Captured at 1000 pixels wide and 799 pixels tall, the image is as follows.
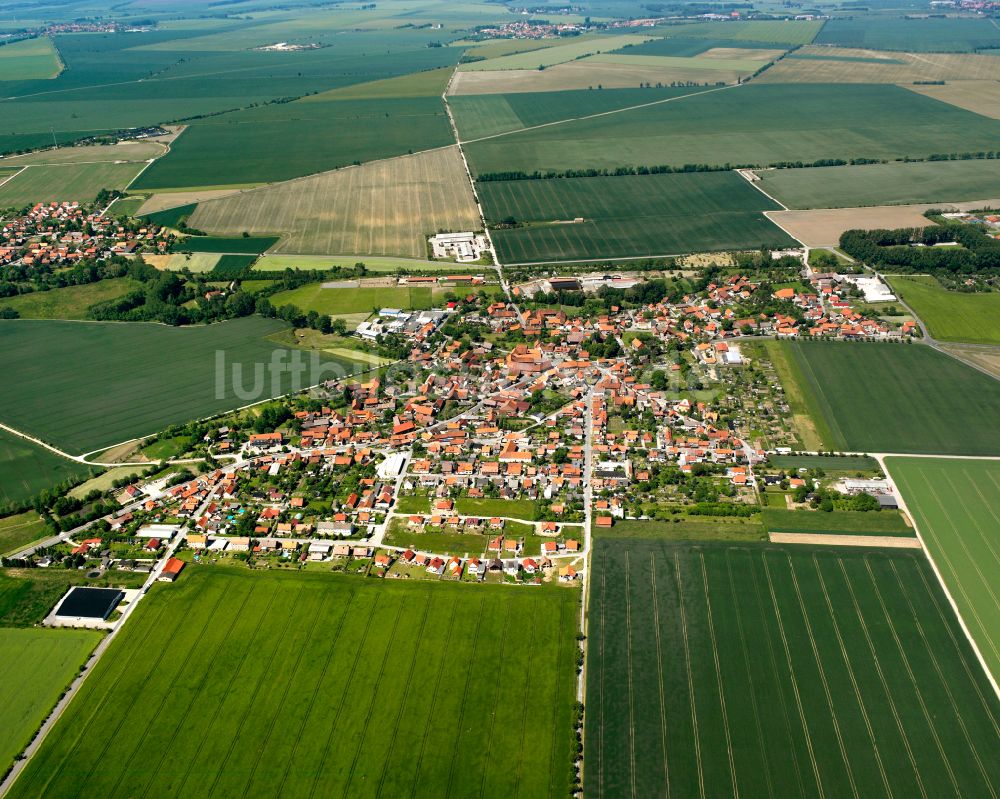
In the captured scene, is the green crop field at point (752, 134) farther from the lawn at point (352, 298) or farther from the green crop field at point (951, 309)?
the green crop field at point (951, 309)

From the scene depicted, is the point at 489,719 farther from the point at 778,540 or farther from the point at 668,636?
the point at 778,540

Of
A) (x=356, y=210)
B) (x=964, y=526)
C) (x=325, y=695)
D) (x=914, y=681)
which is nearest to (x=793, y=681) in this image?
(x=914, y=681)

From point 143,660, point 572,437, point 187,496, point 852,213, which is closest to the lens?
point 143,660

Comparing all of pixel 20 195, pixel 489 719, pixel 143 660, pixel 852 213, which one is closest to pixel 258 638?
pixel 143 660

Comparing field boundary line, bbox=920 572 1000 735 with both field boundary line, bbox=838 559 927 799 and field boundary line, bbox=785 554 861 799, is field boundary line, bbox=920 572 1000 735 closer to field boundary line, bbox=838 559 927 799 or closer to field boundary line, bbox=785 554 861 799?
field boundary line, bbox=838 559 927 799

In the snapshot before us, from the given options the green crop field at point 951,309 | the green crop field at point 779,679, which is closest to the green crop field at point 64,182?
the green crop field at point 779,679

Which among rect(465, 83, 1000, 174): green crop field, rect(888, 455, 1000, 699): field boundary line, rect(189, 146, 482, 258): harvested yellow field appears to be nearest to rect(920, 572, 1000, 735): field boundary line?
rect(888, 455, 1000, 699): field boundary line
